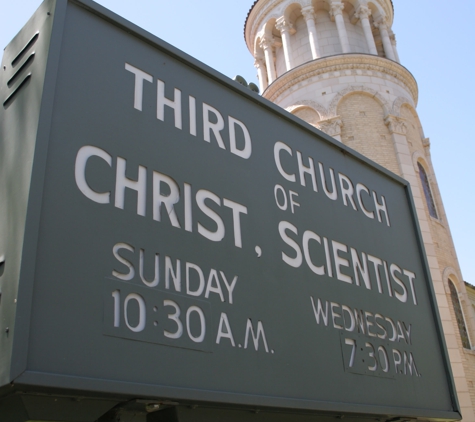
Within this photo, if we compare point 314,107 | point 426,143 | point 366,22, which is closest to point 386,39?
point 366,22

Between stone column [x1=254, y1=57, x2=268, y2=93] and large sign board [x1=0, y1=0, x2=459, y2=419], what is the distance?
738 inches

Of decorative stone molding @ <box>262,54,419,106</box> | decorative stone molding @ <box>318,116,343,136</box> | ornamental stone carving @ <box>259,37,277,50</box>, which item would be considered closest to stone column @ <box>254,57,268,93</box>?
ornamental stone carving @ <box>259,37,277,50</box>

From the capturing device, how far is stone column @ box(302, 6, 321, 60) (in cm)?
2139

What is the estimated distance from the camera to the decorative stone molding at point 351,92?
19594 millimetres

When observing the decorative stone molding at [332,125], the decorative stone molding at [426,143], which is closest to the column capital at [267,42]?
the decorative stone molding at [332,125]

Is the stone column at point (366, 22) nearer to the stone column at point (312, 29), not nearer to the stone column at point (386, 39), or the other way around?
the stone column at point (386, 39)

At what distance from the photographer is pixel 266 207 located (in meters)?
4.54

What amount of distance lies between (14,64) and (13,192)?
1.19 metres

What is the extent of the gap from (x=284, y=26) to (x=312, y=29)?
1319 mm

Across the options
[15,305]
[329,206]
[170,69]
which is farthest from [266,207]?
[15,305]

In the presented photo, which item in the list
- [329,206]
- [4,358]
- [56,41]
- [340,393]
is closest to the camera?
[4,358]

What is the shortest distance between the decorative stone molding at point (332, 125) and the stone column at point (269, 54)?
4450mm

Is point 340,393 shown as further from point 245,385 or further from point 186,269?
point 186,269

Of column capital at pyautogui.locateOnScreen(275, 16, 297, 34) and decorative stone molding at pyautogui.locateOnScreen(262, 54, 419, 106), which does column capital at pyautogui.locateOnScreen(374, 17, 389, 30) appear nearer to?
decorative stone molding at pyautogui.locateOnScreen(262, 54, 419, 106)
